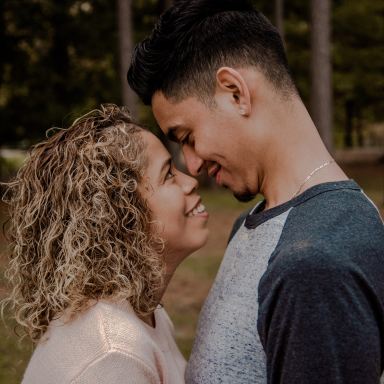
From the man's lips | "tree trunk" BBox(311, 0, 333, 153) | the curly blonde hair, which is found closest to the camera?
the curly blonde hair

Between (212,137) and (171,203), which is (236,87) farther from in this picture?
(171,203)

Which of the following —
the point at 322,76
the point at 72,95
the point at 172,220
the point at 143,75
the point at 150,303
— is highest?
the point at 143,75

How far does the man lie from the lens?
147cm

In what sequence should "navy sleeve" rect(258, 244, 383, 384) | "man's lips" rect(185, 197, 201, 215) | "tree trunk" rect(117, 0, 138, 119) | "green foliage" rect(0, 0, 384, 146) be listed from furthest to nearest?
Result: "green foliage" rect(0, 0, 384, 146)
"tree trunk" rect(117, 0, 138, 119)
"man's lips" rect(185, 197, 201, 215)
"navy sleeve" rect(258, 244, 383, 384)

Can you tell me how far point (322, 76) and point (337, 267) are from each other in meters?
12.9

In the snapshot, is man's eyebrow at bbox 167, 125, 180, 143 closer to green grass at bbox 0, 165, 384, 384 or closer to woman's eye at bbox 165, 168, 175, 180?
woman's eye at bbox 165, 168, 175, 180

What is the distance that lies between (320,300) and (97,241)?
105 centimetres

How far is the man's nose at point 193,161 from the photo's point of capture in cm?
229

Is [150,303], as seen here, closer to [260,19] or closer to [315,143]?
[315,143]

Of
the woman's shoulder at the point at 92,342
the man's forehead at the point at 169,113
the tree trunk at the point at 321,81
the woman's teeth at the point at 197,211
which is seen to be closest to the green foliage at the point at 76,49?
the tree trunk at the point at 321,81

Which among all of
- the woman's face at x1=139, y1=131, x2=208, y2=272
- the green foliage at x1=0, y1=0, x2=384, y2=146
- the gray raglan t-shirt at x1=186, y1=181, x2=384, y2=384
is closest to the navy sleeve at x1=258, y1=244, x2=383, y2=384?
the gray raglan t-shirt at x1=186, y1=181, x2=384, y2=384

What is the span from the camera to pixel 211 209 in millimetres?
15469

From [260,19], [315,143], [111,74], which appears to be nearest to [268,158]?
[315,143]

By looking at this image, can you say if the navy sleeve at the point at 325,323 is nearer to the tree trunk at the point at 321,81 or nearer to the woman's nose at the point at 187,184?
the woman's nose at the point at 187,184
